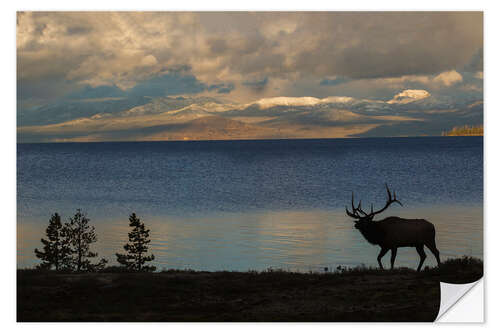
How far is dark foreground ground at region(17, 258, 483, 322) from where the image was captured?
1055cm

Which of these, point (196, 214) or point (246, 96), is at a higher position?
point (246, 96)

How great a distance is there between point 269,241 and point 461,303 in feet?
20.8

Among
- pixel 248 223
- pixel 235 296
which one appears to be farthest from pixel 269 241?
pixel 235 296

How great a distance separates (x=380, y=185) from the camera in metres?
35.7

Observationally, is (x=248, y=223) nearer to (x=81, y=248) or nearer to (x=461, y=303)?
(x=81, y=248)

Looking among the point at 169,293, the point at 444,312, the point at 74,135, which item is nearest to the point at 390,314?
the point at 444,312

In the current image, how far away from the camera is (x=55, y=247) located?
14016 millimetres

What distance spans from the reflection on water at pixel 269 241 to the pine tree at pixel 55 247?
0.24 meters

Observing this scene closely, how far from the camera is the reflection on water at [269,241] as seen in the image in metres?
14.4

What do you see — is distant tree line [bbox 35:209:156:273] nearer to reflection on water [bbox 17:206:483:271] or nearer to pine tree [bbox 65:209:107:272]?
pine tree [bbox 65:209:107:272]
